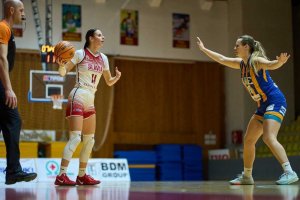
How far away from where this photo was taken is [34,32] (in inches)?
628

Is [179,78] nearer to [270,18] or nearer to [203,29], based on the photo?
[203,29]

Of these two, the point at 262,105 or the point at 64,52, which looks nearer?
the point at 262,105

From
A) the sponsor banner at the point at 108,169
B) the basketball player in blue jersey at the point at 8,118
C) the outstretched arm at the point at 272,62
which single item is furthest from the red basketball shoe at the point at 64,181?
the sponsor banner at the point at 108,169

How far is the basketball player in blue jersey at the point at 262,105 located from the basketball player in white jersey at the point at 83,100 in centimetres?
188

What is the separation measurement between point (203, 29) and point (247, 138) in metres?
11.3

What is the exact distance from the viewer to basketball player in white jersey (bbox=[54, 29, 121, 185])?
675 centimetres

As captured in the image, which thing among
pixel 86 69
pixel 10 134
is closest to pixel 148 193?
pixel 10 134

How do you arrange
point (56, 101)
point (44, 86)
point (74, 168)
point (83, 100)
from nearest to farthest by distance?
point (83, 100)
point (74, 168)
point (56, 101)
point (44, 86)

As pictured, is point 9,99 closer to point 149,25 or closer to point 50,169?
point 50,169

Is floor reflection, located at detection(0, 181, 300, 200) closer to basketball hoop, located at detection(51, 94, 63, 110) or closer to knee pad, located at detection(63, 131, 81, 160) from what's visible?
knee pad, located at detection(63, 131, 81, 160)

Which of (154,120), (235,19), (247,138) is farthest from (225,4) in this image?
(247,138)

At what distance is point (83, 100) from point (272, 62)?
243 cm

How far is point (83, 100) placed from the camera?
6867 millimetres

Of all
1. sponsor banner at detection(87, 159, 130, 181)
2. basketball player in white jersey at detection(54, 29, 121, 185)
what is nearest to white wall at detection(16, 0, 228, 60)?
sponsor banner at detection(87, 159, 130, 181)
